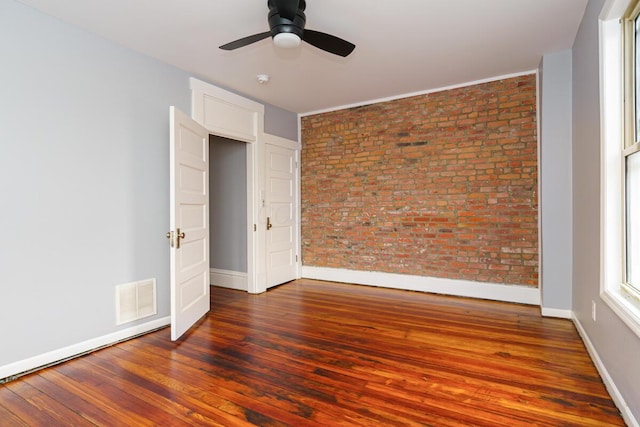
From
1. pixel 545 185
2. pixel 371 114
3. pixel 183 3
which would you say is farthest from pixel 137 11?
pixel 545 185

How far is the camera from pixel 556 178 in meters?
3.31

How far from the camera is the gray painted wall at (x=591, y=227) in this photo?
1775 millimetres

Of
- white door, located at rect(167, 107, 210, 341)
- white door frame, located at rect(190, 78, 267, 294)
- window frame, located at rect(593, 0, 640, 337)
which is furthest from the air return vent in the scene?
→ window frame, located at rect(593, 0, 640, 337)

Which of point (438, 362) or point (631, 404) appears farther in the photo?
point (438, 362)

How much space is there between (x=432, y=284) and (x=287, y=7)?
3.55 metres

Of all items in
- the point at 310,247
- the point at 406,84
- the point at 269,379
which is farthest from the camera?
the point at 310,247

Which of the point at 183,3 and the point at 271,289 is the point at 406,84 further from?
the point at 271,289

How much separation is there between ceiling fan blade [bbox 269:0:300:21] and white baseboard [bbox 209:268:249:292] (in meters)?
3.38

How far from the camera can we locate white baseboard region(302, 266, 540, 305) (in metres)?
3.88

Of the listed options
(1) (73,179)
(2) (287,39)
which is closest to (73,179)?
(1) (73,179)

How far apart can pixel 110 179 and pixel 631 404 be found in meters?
3.72

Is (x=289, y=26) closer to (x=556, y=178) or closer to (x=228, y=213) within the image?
(x=556, y=178)

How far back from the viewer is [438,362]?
97.0 inches

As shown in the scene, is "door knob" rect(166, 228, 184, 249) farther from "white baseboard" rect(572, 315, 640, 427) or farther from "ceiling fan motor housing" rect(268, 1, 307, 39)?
"white baseboard" rect(572, 315, 640, 427)
